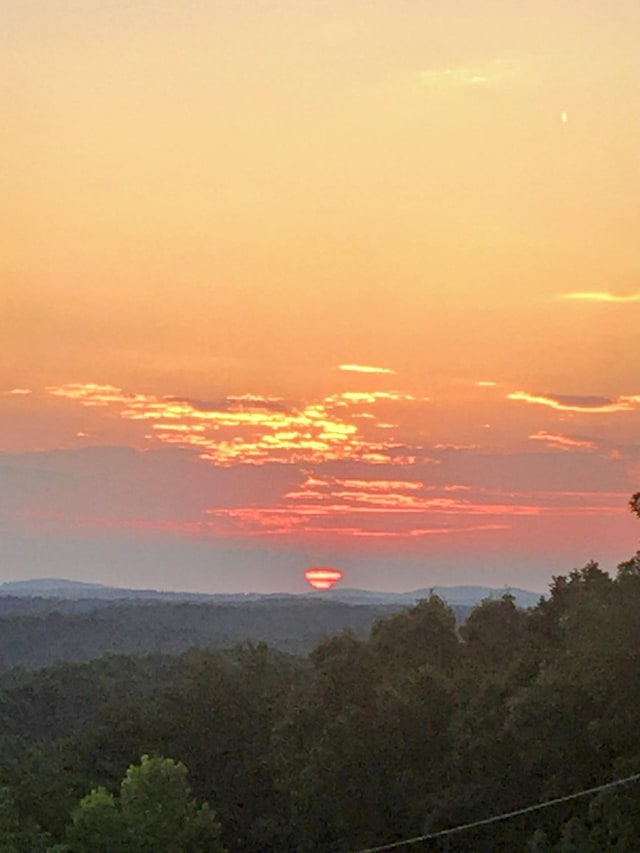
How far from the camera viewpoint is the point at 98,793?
115 feet

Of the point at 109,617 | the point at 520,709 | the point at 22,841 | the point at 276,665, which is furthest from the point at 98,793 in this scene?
the point at 109,617

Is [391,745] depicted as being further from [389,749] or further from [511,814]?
[511,814]

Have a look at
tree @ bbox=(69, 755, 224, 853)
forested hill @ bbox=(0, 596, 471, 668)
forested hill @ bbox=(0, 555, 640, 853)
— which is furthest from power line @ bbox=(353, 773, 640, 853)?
forested hill @ bbox=(0, 596, 471, 668)

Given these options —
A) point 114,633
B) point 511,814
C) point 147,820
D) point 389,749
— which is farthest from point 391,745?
point 114,633

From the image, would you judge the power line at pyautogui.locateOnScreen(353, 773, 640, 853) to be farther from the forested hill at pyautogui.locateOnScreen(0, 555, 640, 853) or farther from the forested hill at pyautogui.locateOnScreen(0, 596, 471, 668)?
the forested hill at pyautogui.locateOnScreen(0, 596, 471, 668)

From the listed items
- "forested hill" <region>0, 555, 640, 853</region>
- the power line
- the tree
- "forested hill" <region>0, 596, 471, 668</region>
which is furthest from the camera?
"forested hill" <region>0, 596, 471, 668</region>

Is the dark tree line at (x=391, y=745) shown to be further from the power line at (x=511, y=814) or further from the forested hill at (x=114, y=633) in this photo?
the forested hill at (x=114, y=633)

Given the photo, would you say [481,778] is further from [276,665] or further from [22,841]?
[276,665]

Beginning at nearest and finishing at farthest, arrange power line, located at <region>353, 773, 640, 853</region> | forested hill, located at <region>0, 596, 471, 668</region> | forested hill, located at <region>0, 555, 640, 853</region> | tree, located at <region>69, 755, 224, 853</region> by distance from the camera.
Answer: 1. power line, located at <region>353, 773, 640, 853</region>
2. forested hill, located at <region>0, 555, 640, 853</region>
3. tree, located at <region>69, 755, 224, 853</region>
4. forested hill, located at <region>0, 596, 471, 668</region>

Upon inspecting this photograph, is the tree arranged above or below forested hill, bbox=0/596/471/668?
below

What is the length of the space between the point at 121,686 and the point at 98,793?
1462 inches

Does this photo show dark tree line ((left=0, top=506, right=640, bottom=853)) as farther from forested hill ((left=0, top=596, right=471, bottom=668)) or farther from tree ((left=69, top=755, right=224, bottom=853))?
forested hill ((left=0, top=596, right=471, bottom=668))

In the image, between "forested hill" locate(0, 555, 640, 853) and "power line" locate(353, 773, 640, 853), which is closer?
"power line" locate(353, 773, 640, 853)

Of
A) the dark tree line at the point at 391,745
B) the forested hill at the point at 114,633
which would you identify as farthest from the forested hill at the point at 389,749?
the forested hill at the point at 114,633
